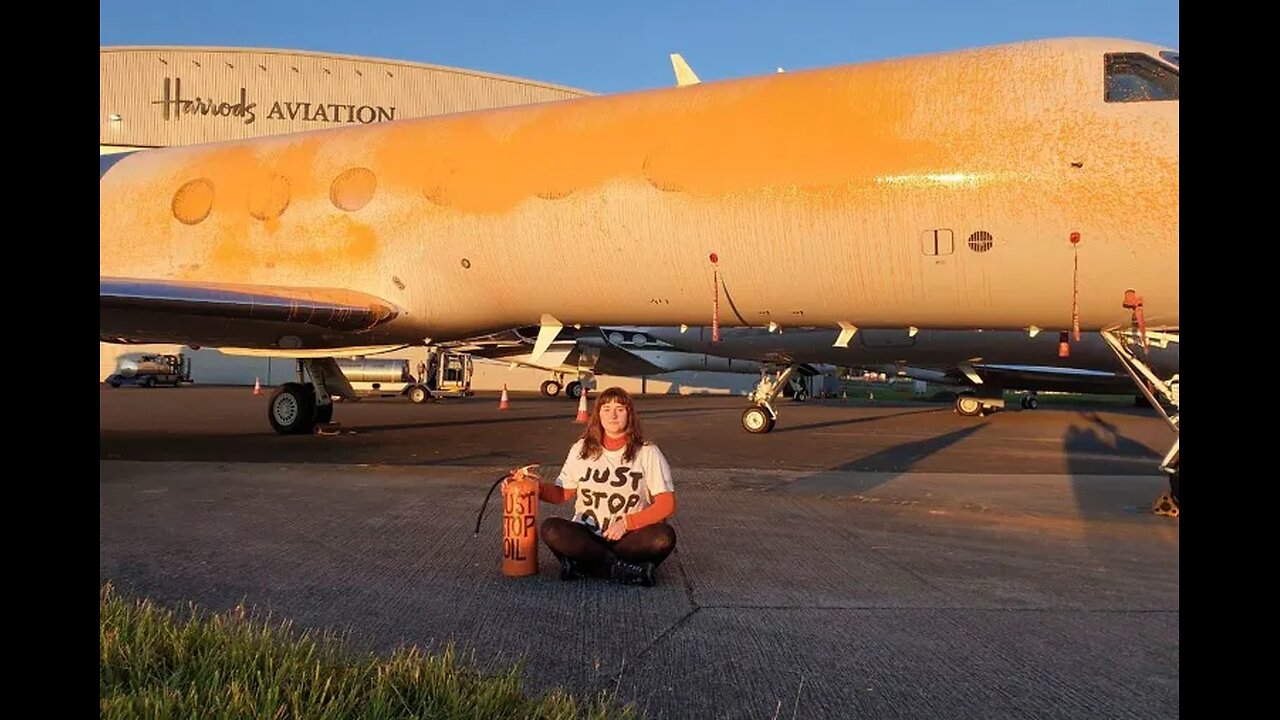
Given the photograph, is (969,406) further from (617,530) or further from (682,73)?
(617,530)

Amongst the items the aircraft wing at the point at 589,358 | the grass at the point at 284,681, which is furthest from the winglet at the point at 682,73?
the aircraft wing at the point at 589,358

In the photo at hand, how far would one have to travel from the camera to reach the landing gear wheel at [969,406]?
89.8 ft

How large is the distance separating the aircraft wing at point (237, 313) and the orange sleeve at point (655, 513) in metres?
7.32

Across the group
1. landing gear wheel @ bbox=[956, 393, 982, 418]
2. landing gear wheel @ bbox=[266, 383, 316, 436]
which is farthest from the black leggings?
landing gear wheel @ bbox=[956, 393, 982, 418]

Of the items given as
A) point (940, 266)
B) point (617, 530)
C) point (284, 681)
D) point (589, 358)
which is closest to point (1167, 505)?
point (940, 266)

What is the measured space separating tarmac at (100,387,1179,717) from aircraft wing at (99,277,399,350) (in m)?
1.59

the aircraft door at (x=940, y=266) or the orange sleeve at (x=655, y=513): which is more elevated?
the aircraft door at (x=940, y=266)

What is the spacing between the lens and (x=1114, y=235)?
8250mm

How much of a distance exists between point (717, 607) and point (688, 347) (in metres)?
20.1

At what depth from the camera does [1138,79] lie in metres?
8.37

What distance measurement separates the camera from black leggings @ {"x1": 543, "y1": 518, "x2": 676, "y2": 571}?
5.43 m

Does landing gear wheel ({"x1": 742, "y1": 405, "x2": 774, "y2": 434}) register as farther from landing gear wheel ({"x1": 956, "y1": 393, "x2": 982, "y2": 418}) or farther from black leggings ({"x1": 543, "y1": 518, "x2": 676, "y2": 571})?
black leggings ({"x1": 543, "y1": 518, "x2": 676, "y2": 571})

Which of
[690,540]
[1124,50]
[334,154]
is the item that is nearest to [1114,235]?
[1124,50]

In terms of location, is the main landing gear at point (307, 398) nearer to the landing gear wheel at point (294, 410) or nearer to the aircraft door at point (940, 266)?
the landing gear wheel at point (294, 410)
